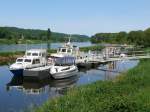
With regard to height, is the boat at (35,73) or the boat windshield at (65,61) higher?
the boat windshield at (65,61)

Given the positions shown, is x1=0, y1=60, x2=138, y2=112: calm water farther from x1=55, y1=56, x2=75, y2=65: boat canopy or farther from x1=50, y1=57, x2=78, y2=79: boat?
x1=55, y1=56, x2=75, y2=65: boat canopy

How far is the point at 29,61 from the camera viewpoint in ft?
170

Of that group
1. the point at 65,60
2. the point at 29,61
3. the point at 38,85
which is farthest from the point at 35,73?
the point at 65,60

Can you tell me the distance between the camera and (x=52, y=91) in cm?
4056

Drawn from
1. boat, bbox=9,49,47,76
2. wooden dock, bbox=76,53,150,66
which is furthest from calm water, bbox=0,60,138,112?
wooden dock, bbox=76,53,150,66

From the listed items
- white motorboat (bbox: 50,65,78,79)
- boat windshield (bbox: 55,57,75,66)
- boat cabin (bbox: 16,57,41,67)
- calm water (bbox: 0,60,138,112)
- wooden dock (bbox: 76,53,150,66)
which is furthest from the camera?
wooden dock (bbox: 76,53,150,66)

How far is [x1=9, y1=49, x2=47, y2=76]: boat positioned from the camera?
49.2m

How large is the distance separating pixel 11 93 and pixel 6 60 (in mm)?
35686

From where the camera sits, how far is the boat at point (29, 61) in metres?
49.2

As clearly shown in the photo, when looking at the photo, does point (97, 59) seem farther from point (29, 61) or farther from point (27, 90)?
point (27, 90)

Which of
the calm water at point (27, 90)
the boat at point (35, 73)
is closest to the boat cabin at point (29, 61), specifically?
the calm water at point (27, 90)

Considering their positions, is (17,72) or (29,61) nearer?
(17,72)

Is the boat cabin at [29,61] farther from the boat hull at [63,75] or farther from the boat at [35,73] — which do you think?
the boat hull at [63,75]

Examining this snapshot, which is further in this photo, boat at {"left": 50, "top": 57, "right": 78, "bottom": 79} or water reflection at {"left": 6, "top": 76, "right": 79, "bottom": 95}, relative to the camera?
boat at {"left": 50, "top": 57, "right": 78, "bottom": 79}
